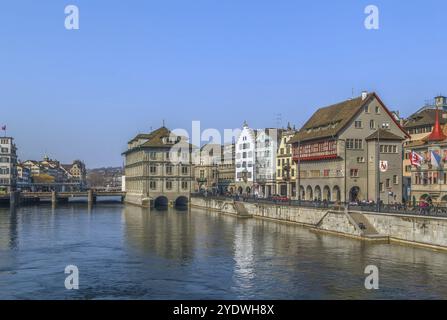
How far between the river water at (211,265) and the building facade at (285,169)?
50.3 m

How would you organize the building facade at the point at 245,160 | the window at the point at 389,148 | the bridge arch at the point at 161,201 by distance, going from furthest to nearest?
the building facade at the point at 245,160, the bridge arch at the point at 161,201, the window at the point at 389,148

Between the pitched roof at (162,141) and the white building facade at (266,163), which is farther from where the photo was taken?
the pitched roof at (162,141)

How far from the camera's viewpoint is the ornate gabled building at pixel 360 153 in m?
84.0

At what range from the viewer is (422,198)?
8612cm

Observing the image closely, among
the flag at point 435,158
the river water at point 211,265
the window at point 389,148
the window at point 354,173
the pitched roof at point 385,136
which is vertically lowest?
the river water at point 211,265

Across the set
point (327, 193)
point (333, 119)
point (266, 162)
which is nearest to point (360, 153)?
point (333, 119)

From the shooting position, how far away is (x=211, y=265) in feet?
151

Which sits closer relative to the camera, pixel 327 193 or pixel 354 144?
pixel 354 144

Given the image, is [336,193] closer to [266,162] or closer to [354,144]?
[354,144]

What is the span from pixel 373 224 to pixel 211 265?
898 inches

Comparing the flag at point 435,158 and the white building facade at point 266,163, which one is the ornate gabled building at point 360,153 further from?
the white building facade at point 266,163

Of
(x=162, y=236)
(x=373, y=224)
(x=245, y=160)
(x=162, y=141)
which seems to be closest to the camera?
(x=373, y=224)

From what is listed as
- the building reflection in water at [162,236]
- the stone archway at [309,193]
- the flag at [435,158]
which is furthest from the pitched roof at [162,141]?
the flag at [435,158]

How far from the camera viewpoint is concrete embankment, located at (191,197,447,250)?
5153 centimetres
